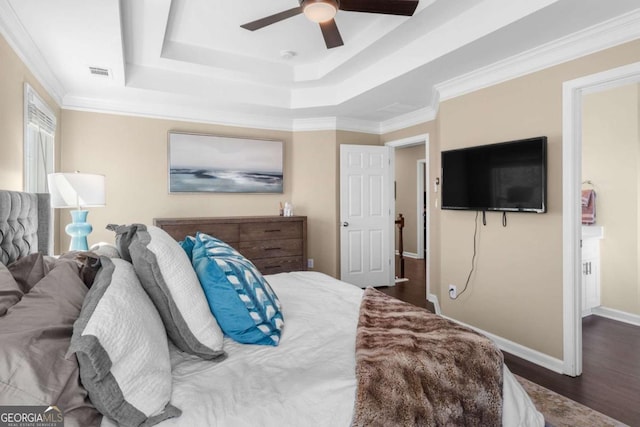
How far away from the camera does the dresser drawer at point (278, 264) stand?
417 centimetres

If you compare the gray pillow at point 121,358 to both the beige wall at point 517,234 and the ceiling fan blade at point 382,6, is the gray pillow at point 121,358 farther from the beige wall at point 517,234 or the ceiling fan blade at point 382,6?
the beige wall at point 517,234

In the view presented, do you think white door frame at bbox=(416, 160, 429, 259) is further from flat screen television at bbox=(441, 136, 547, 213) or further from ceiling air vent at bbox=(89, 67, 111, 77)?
ceiling air vent at bbox=(89, 67, 111, 77)

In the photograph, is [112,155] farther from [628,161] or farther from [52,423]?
[628,161]

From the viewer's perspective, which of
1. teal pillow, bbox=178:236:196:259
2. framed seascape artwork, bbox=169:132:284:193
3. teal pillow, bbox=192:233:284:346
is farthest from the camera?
framed seascape artwork, bbox=169:132:284:193

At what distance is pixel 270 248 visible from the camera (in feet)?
13.9

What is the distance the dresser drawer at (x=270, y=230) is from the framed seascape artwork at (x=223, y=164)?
67cm

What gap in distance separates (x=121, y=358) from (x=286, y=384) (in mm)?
500

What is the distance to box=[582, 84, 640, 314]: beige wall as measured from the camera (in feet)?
11.5

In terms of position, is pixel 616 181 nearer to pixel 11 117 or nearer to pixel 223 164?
pixel 223 164

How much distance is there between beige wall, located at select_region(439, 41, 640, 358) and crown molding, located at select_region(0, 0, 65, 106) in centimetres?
351

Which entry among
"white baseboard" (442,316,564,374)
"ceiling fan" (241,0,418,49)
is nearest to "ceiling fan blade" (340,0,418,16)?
"ceiling fan" (241,0,418,49)

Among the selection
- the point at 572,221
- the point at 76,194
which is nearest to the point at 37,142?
the point at 76,194

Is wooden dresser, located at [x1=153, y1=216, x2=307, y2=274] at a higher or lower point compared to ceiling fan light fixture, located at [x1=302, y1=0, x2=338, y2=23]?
lower

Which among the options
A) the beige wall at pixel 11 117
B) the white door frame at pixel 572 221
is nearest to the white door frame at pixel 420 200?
the white door frame at pixel 572 221
